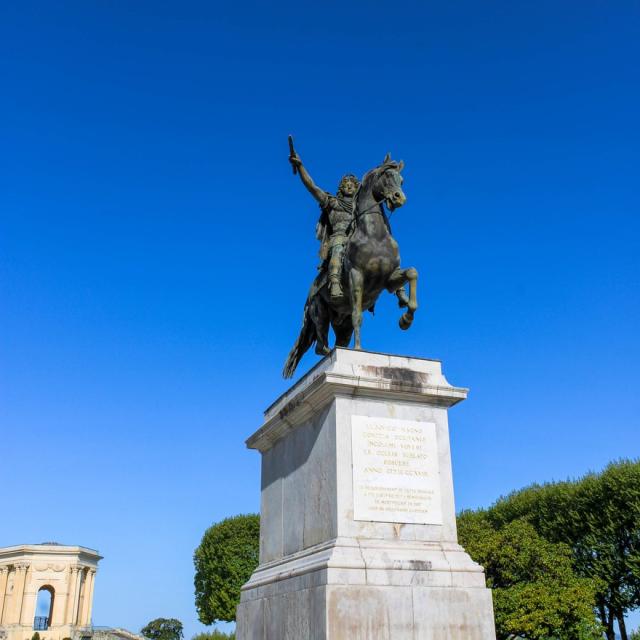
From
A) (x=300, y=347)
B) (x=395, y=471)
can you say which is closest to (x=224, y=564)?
(x=300, y=347)

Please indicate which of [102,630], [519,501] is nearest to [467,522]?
[519,501]

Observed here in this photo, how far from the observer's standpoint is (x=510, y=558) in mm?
32094

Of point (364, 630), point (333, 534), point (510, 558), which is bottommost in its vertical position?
point (364, 630)

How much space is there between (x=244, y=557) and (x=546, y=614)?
23045 mm

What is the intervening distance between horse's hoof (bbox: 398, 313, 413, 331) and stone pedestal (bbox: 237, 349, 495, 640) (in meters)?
1.07

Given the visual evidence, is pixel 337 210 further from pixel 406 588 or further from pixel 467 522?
pixel 467 522

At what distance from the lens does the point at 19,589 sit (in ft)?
289

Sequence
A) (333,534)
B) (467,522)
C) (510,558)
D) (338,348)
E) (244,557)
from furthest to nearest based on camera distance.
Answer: (244,557), (467,522), (510,558), (338,348), (333,534)

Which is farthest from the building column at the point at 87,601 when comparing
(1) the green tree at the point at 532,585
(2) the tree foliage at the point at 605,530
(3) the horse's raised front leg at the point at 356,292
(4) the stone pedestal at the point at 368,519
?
(3) the horse's raised front leg at the point at 356,292

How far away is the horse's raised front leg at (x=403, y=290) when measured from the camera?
37.1ft

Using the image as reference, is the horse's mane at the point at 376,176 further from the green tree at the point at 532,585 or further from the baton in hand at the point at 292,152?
the green tree at the point at 532,585

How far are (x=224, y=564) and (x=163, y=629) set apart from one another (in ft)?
215

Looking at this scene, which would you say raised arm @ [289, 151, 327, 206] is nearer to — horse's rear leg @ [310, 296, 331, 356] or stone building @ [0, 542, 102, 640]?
horse's rear leg @ [310, 296, 331, 356]

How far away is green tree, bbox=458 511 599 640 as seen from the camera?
1163 inches
